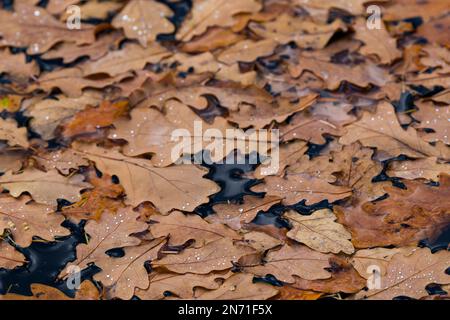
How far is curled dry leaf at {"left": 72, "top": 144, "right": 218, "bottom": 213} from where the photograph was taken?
2.87 m

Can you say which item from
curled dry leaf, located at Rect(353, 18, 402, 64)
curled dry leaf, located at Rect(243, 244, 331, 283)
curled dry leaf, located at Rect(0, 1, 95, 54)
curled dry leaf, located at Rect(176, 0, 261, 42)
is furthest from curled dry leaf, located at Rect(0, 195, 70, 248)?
curled dry leaf, located at Rect(353, 18, 402, 64)

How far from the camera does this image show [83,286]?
262cm

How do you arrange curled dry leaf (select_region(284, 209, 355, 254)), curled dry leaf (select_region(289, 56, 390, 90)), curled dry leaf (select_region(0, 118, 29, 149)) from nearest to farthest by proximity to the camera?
curled dry leaf (select_region(284, 209, 355, 254)) < curled dry leaf (select_region(0, 118, 29, 149)) < curled dry leaf (select_region(289, 56, 390, 90))

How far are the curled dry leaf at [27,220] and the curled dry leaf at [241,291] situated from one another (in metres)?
0.71

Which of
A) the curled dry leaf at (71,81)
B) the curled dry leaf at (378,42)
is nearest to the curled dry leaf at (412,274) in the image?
the curled dry leaf at (378,42)

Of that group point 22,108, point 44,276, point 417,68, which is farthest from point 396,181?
point 22,108

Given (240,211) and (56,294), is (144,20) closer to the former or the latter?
(240,211)

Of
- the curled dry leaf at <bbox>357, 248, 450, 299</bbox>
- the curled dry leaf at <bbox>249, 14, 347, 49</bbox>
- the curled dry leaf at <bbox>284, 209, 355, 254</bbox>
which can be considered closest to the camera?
the curled dry leaf at <bbox>357, 248, 450, 299</bbox>

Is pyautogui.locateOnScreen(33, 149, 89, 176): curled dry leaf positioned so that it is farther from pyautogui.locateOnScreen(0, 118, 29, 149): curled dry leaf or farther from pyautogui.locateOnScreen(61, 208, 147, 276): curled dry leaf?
pyautogui.locateOnScreen(61, 208, 147, 276): curled dry leaf

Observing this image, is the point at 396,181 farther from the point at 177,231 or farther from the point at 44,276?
the point at 44,276

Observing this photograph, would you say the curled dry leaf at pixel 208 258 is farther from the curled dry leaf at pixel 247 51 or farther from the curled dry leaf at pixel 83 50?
the curled dry leaf at pixel 83 50

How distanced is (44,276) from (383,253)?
4.54 ft

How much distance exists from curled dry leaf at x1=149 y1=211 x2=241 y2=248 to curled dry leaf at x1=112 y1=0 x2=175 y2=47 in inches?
49.2
